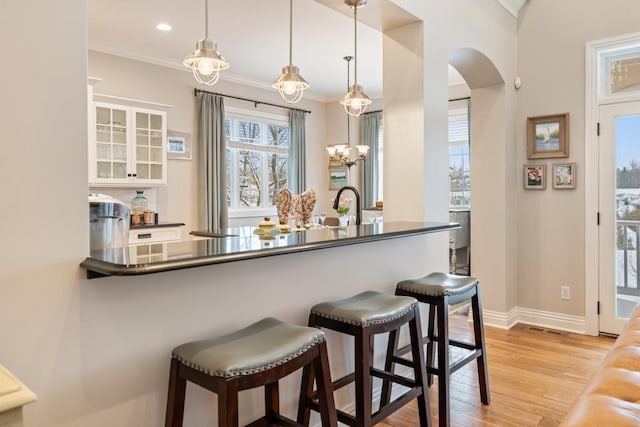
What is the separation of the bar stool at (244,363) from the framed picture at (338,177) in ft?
19.8

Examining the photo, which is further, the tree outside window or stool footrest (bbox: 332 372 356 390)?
the tree outside window

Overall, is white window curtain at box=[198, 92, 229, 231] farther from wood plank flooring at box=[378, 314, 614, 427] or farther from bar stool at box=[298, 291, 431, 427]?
bar stool at box=[298, 291, 431, 427]

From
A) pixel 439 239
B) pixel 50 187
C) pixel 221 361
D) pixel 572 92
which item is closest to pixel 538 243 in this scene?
pixel 572 92

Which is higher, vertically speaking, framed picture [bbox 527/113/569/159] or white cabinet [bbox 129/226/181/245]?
framed picture [bbox 527/113/569/159]

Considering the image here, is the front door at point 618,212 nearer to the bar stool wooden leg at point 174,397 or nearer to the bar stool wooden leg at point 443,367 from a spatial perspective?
the bar stool wooden leg at point 443,367

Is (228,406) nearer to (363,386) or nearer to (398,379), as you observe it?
(363,386)

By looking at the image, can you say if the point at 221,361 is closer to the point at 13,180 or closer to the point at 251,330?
the point at 251,330

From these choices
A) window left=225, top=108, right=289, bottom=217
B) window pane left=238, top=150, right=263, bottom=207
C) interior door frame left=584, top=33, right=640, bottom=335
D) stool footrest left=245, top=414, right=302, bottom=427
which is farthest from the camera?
window pane left=238, top=150, right=263, bottom=207

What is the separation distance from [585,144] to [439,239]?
72.5 inches

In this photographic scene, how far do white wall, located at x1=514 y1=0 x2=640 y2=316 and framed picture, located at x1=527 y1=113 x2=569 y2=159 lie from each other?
0.05 meters

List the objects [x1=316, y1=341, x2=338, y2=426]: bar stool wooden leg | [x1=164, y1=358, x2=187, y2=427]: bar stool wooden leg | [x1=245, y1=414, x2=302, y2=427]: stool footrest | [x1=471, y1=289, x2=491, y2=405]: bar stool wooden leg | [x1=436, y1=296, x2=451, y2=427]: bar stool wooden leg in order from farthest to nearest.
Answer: [x1=471, y1=289, x2=491, y2=405]: bar stool wooden leg < [x1=436, y1=296, x2=451, y2=427]: bar stool wooden leg < [x1=245, y1=414, x2=302, y2=427]: stool footrest < [x1=316, y1=341, x2=338, y2=426]: bar stool wooden leg < [x1=164, y1=358, x2=187, y2=427]: bar stool wooden leg

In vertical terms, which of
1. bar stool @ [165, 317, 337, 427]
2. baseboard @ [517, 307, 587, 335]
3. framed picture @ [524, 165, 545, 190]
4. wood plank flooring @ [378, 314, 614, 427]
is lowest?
wood plank flooring @ [378, 314, 614, 427]


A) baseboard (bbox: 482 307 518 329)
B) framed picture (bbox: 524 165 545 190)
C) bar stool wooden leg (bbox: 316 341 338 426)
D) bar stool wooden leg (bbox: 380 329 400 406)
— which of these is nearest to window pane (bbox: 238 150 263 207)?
baseboard (bbox: 482 307 518 329)

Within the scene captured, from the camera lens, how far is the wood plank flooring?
2.41 metres
